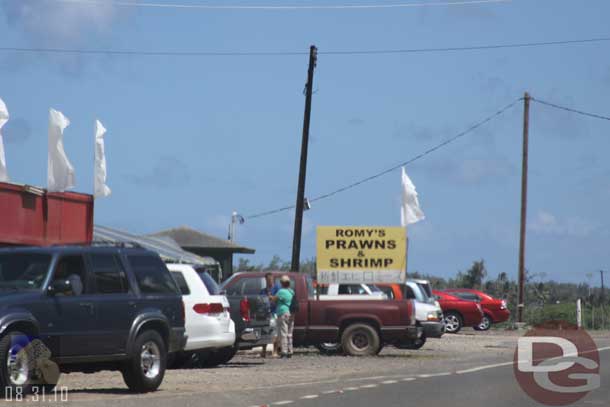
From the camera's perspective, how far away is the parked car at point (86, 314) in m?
14.9

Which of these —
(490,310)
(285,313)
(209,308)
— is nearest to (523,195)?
(490,310)

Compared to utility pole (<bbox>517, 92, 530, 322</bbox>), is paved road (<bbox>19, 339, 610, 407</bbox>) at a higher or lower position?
lower

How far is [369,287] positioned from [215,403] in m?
14.8

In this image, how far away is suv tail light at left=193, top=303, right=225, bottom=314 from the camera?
818 inches

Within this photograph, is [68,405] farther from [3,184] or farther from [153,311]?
[3,184]

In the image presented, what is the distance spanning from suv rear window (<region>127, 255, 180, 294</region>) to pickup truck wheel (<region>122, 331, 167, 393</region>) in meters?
0.61

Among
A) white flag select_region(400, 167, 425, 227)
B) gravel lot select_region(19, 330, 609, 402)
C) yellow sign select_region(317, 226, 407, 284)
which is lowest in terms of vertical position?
gravel lot select_region(19, 330, 609, 402)

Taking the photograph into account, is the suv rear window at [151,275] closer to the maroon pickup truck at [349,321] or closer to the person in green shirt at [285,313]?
the person in green shirt at [285,313]

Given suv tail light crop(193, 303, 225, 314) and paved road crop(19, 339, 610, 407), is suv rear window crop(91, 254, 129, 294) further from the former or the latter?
suv tail light crop(193, 303, 225, 314)

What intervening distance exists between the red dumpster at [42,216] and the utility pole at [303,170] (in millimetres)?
8993

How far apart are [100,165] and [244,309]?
21.9 ft

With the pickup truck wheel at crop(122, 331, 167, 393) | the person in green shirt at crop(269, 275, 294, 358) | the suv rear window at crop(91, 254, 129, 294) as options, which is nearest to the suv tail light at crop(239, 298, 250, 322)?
the person in green shirt at crop(269, 275, 294, 358)

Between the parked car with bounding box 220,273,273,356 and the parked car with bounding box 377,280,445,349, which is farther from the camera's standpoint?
the parked car with bounding box 377,280,445,349
